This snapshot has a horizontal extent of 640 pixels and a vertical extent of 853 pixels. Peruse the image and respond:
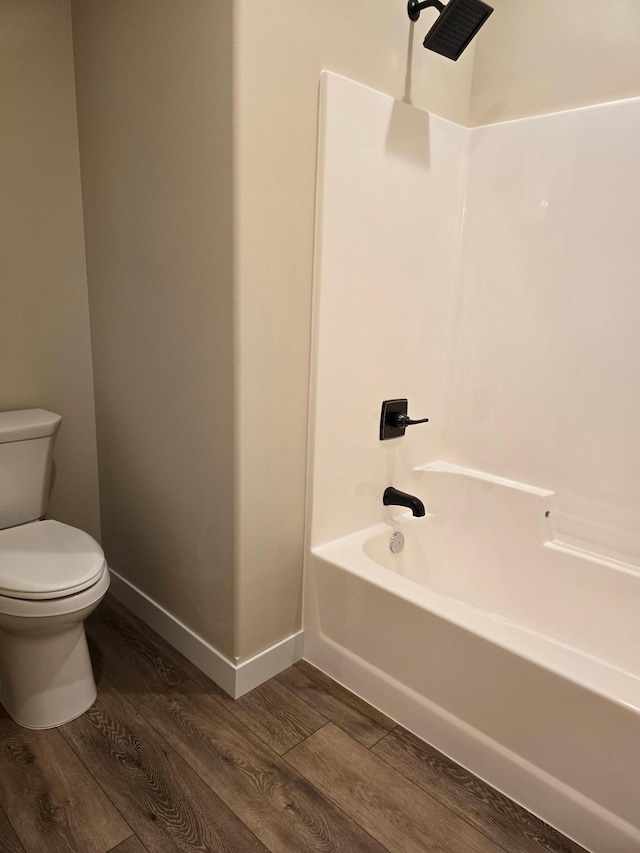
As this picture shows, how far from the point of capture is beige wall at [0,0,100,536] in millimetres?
2008

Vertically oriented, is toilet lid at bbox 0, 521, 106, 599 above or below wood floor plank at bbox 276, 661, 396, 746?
above

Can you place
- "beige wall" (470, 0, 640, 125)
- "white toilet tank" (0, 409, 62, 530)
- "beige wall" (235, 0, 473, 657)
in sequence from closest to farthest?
"beige wall" (235, 0, 473, 657)
"beige wall" (470, 0, 640, 125)
"white toilet tank" (0, 409, 62, 530)

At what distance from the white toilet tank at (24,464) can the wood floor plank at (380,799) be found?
3.85ft

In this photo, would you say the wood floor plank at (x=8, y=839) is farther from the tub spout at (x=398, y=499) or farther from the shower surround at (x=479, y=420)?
the tub spout at (x=398, y=499)

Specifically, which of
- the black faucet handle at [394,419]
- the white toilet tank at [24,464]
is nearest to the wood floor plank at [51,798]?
the white toilet tank at [24,464]

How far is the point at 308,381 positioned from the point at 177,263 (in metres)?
0.54

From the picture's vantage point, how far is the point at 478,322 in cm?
230

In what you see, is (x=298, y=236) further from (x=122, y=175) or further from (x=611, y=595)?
(x=611, y=595)

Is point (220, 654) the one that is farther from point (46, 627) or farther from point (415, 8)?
point (415, 8)

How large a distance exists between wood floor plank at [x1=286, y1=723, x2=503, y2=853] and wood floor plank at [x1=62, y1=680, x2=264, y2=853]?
0.25 meters

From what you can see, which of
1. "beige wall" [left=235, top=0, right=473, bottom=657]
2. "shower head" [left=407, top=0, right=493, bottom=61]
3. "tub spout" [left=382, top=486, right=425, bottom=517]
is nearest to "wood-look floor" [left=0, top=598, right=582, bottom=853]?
"beige wall" [left=235, top=0, right=473, bottom=657]

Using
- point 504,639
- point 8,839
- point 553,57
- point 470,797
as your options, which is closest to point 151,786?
point 8,839

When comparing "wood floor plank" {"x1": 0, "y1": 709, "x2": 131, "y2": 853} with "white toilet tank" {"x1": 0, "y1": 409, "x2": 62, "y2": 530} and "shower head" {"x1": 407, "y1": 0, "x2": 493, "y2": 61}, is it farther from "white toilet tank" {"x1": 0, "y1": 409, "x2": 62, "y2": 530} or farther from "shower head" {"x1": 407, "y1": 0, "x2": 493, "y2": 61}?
"shower head" {"x1": 407, "y1": 0, "x2": 493, "y2": 61}

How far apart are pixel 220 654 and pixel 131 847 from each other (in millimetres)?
610
